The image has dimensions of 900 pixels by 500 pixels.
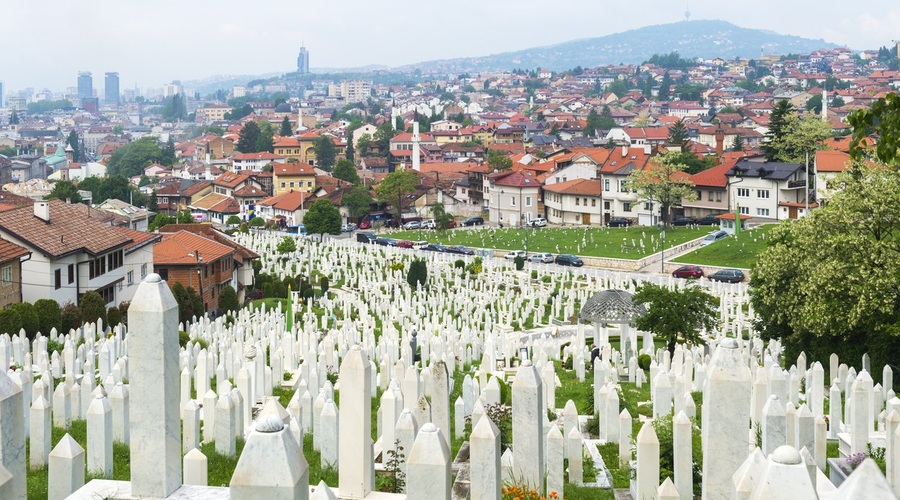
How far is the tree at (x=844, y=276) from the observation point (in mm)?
19625

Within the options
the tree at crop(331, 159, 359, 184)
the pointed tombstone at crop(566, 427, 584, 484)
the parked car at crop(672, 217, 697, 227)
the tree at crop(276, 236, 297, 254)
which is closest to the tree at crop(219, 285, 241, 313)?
the tree at crop(276, 236, 297, 254)

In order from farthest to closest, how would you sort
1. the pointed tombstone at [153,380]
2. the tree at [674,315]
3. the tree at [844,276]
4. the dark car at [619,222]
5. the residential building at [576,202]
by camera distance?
the residential building at [576,202]
the dark car at [619,222]
the tree at [674,315]
the tree at [844,276]
the pointed tombstone at [153,380]

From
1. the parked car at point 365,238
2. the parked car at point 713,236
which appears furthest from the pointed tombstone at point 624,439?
the parked car at point 365,238

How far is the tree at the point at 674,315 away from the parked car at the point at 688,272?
1965 centimetres

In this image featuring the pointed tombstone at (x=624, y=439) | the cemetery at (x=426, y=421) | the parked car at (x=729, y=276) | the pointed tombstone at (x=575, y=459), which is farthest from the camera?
the parked car at (x=729, y=276)

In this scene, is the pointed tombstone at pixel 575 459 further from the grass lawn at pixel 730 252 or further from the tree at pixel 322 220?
the tree at pixel 322 220

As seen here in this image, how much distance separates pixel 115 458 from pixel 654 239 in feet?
148

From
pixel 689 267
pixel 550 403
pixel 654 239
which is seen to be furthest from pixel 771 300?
pixel 654 239

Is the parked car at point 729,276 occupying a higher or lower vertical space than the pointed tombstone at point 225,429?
lower

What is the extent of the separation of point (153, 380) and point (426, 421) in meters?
3.66

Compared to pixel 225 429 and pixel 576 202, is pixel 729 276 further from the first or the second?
pixel 225 429

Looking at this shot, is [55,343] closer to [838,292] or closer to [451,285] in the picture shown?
[838,292]

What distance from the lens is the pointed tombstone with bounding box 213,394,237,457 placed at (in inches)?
445

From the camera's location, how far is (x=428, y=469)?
655cm
